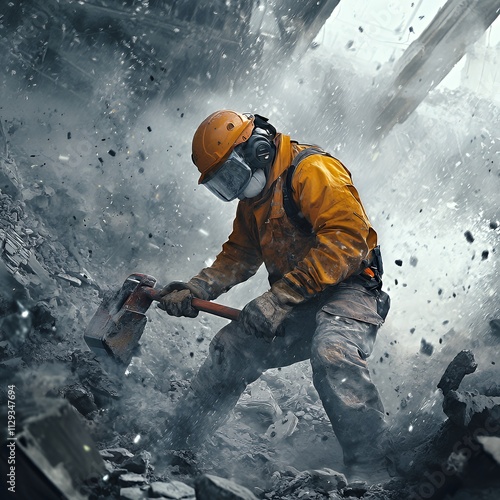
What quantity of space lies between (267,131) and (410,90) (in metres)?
7.97

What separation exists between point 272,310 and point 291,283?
181 mm

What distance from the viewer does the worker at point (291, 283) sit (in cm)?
295

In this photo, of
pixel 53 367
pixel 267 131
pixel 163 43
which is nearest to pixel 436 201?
pixel 163 43

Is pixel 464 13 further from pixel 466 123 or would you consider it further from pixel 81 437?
pixel 81 437

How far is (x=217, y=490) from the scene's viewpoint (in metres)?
2.18

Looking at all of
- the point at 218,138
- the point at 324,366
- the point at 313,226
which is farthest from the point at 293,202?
the point at 324,366

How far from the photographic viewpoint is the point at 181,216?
23.2 feet

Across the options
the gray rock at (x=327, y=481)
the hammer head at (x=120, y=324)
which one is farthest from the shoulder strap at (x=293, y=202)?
the gray rock at (x=327, y=481)

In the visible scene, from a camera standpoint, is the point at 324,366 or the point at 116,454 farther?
the point at 324,366

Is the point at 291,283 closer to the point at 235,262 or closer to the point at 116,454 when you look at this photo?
the point at 235,262

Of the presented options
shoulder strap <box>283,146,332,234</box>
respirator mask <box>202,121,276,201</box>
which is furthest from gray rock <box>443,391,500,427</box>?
respirator mask <box>202,121,276,201</box>

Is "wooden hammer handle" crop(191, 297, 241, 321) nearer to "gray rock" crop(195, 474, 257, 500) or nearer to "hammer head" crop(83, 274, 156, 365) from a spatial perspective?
"hammer head" crop(83, 274, 156, 365)

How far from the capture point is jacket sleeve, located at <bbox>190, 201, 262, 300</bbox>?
3.83 metres

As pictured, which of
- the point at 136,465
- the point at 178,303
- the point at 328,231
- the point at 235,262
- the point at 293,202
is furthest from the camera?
the point at 235,262
